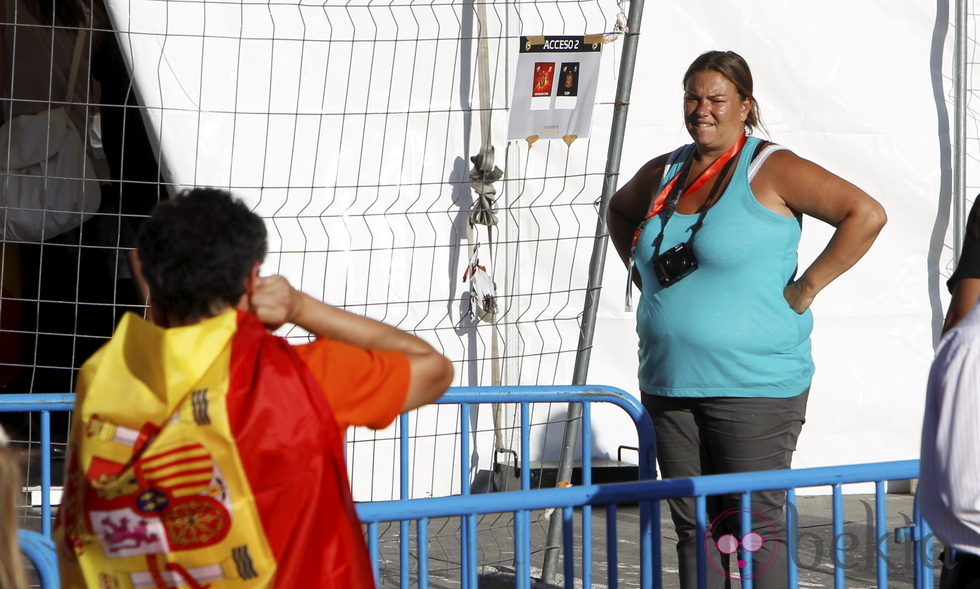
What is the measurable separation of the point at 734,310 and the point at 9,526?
8.06 ft

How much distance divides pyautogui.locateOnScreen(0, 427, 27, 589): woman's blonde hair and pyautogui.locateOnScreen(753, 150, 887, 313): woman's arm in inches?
100

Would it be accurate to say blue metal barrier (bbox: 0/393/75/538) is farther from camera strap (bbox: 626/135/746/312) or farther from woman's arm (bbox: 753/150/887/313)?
woman's arm (bbox: 753/150/887/313)

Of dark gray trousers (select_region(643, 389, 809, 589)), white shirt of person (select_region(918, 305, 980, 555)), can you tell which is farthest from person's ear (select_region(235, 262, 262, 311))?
dark gray trousers (select_region(643, 389, 809, 589))

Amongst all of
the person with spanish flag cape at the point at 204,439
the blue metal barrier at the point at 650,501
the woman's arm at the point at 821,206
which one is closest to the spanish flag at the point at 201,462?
the person with spanish flag cape at the point at 204,439

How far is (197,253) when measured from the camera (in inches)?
69.1

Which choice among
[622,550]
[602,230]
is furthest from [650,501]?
[622,550]

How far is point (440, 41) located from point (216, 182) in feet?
3.72

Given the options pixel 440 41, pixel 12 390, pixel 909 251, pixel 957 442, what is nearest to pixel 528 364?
pixel 440 41

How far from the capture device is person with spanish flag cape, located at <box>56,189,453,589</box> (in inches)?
68.2

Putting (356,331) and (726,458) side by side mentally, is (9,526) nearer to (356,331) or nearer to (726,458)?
(356,331)

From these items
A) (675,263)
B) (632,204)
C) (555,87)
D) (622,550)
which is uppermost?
(555,87)

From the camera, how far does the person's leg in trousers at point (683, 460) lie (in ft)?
11.4

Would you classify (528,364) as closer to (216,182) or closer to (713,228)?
(216,182)

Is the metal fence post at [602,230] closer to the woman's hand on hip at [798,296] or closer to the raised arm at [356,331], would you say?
the woman's hand on hip at [798,296]
